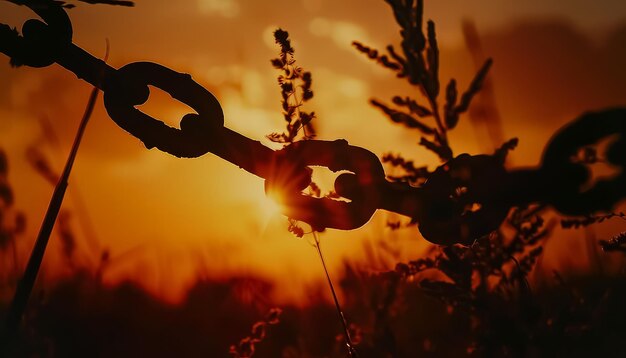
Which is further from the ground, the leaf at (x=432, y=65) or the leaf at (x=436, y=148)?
the leaf at (x=432, y=65)

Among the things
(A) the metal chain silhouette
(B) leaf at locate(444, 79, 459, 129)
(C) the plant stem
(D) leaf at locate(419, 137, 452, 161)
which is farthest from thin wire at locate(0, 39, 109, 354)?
(B) leaf at locate(444, 79, 459, 129)

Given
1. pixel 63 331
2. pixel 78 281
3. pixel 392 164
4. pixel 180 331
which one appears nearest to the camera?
pixel 392 164

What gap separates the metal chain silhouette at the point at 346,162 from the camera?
55.7 inches

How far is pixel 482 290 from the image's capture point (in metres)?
3.19

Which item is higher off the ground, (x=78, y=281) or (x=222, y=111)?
(x=78, y=281)

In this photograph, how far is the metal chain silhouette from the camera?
55.7 inches

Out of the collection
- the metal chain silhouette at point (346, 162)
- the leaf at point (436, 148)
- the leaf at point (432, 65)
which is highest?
the leaf at point (432, 65)

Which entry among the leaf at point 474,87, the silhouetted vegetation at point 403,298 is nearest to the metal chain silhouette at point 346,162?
the silhouetted vegetation at point 403,298

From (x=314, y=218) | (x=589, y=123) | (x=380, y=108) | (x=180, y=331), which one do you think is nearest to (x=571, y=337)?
(x=380, y=108)

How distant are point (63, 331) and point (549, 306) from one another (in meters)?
2.96

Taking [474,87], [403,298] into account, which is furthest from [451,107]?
[403,298]

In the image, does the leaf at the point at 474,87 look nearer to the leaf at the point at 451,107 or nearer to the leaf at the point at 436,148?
the leaf at the point at 451,107

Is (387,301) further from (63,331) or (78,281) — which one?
(63,331)

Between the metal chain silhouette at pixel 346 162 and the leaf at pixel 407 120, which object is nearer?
the metal chain silhouette at pixel 346 162
